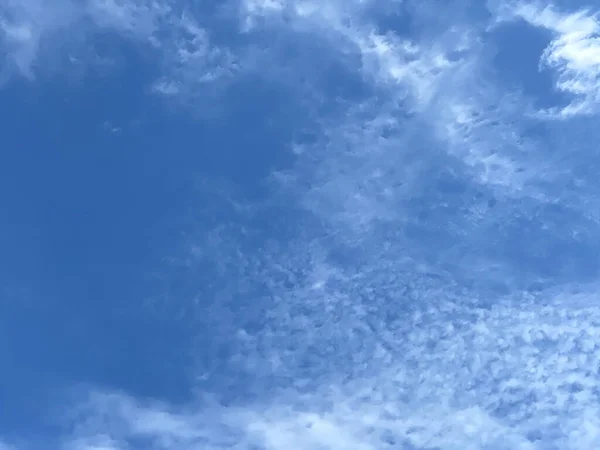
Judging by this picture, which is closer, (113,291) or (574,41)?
(113,291)

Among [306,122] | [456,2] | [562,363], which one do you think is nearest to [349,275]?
[306,122]

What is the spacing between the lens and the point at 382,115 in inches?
5586

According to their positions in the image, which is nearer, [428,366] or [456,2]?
[428,366]

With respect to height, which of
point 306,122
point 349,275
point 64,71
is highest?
point 64,71

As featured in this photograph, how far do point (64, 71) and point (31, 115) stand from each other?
8.30 metres

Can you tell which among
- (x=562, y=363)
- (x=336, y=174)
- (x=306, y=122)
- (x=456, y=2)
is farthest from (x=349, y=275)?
(x=456, y=2)

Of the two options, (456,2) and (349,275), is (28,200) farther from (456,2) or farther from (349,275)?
(456,2)

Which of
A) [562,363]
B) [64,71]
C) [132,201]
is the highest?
[64,71]

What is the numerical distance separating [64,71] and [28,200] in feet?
66.7

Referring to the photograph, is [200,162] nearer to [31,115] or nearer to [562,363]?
[31,115]

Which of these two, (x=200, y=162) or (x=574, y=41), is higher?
(x=574, y=41)

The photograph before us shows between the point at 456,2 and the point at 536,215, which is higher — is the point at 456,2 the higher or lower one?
the higher one

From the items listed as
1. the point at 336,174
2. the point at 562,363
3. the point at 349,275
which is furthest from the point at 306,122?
the point at 562,363

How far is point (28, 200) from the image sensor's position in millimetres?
137750
